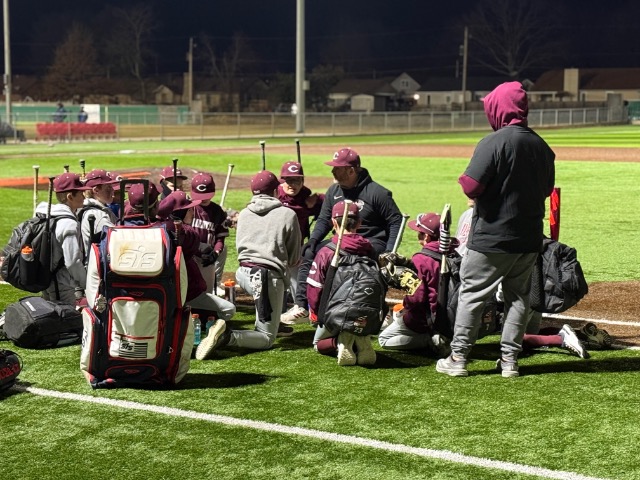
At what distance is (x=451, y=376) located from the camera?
8031 millimetres

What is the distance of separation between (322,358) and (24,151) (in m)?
34.5

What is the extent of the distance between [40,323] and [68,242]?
27.7 inches

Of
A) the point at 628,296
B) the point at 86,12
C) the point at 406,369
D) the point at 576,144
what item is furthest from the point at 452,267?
the point at 86,12

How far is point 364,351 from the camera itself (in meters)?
8.35

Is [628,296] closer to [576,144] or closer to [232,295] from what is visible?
[232,295]

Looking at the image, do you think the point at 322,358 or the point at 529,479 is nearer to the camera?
the point at 529,479

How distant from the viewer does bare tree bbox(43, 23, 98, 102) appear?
4779 inches

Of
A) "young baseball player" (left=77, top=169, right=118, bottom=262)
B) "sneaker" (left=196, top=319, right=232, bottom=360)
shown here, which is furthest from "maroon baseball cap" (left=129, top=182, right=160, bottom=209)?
"sneaker" (left=196, top=319, right=232, bottom=360)

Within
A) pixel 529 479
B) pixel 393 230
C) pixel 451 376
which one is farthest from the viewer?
pixel 393 230

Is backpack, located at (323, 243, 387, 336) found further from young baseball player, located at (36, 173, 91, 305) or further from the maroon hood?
young baseball player, located at (36, 173, 91, 305)

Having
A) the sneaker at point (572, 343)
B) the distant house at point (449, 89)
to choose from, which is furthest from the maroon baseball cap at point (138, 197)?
the distant house at point (449, 89)

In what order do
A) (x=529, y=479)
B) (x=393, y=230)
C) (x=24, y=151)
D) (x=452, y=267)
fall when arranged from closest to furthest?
A: (x=529, y=479)
(x=452, y=267)
(x=393, y=230)
(x=24, y=151)

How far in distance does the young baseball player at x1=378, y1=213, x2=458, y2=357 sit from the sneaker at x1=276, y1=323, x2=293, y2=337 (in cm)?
108

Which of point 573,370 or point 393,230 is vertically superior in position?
point 393,230
